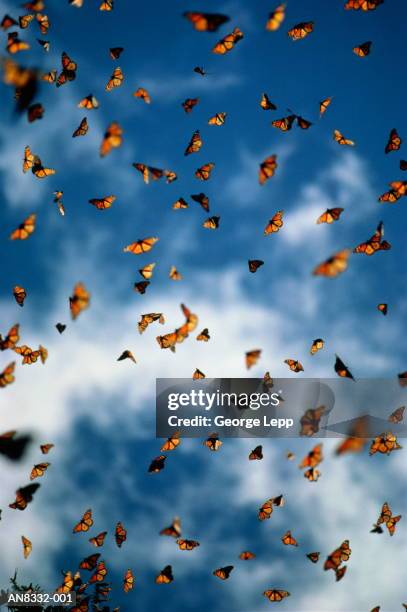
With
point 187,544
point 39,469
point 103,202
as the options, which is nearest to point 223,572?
point 187,544

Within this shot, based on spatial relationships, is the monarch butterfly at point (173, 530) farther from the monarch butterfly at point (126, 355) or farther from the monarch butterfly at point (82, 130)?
the monarch butterfly at point (82, 130)

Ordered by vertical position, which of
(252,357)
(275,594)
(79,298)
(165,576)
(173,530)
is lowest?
(275,594)

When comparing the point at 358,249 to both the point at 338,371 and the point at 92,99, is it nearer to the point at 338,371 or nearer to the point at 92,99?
the point at 338,371

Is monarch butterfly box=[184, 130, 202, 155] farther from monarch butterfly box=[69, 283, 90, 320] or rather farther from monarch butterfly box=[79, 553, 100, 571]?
monarch butterfly box=[79, 553, 100, 571]

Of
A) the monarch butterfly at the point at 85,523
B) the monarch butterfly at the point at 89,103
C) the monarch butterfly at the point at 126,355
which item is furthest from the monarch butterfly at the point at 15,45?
the monarch butterfly at the point at 85,523

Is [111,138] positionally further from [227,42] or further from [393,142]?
[393,142]

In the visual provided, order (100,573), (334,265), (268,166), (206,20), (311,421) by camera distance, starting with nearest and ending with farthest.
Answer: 1. (206,20)
2. (334,265)
3. (268,166)
4. (311,421)
5. (100,573)
